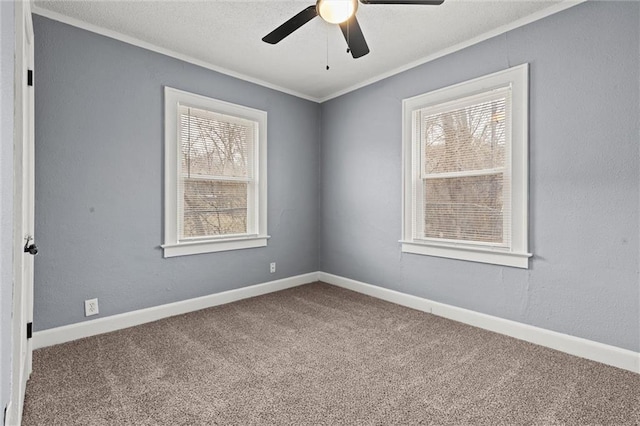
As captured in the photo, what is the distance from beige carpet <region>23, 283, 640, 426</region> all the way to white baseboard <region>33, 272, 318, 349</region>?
9 cm

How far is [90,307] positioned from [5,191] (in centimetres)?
190

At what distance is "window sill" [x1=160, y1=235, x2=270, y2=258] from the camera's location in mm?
3242

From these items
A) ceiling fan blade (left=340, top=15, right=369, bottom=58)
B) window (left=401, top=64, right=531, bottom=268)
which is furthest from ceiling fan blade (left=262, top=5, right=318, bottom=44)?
window (left=401, top=64, right=531, bottom=268)

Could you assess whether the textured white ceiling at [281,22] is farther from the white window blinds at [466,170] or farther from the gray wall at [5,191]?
the gray wall at [5,191]

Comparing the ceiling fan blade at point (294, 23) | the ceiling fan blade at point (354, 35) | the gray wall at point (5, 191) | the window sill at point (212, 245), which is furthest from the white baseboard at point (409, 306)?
the ceiling fan blade at point (294, 23)

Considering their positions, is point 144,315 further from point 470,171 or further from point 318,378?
point 470,171

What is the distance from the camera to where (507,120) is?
280 cm

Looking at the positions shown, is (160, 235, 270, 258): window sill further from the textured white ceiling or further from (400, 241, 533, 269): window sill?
the textured white ceiling

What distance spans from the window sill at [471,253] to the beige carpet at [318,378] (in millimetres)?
603

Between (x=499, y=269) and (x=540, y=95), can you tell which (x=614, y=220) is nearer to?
(x=499, y=269)

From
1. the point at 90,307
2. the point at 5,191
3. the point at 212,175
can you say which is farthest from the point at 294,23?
the point at 90,307

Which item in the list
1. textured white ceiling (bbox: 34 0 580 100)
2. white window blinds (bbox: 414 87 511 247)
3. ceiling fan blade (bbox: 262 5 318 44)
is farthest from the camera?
white window blinds (bbox: 414 87 511 247)

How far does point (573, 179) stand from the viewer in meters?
→ 2.46

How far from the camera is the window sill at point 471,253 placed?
274cm
